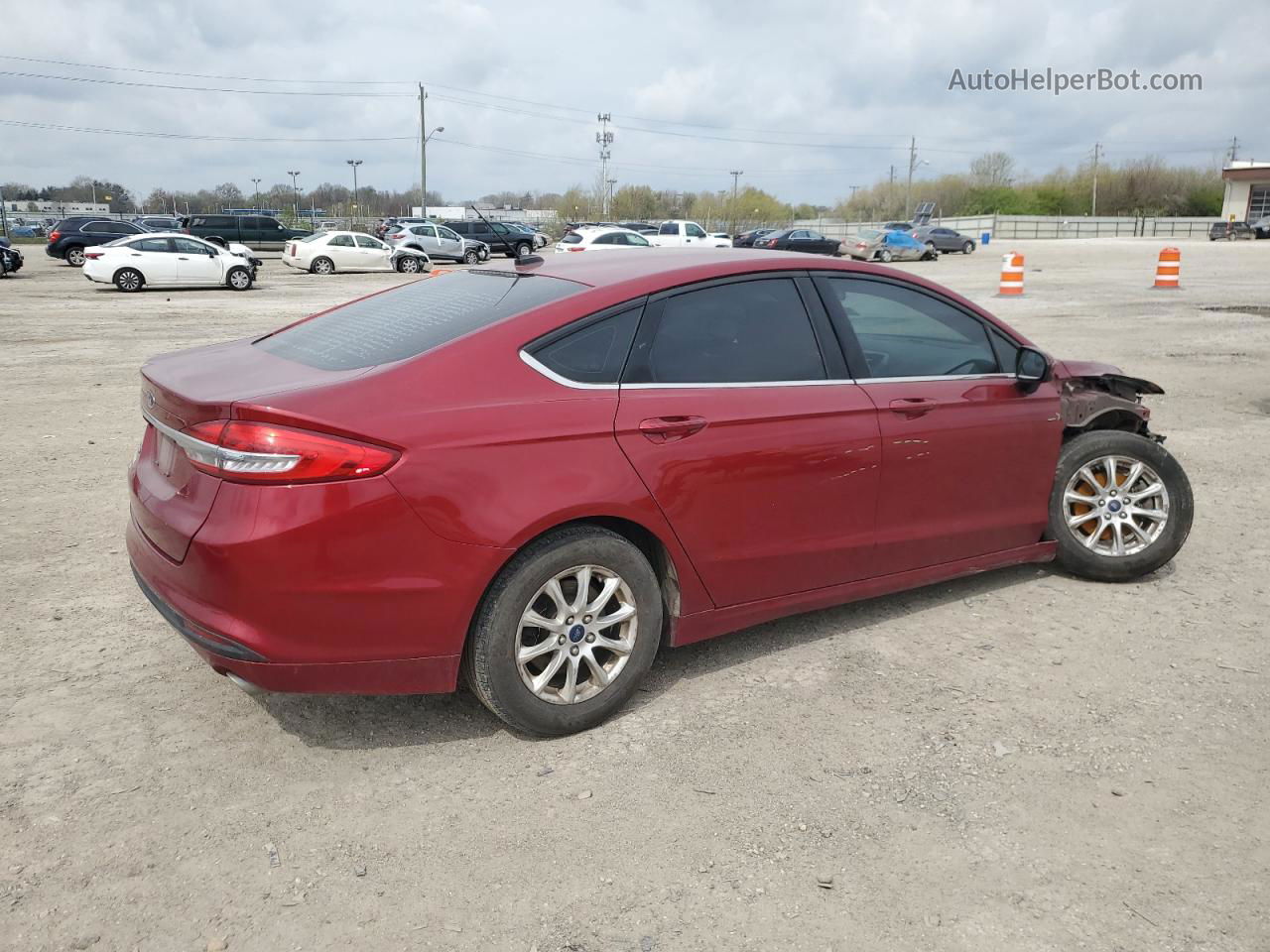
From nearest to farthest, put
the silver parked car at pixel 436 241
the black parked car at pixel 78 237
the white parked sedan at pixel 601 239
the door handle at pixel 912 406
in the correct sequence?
the door handle at pixel 912 406, the white parked sedan at pixel 601 239, the black parked car at pixel 78 237, the silver parked car at pixel 436 241

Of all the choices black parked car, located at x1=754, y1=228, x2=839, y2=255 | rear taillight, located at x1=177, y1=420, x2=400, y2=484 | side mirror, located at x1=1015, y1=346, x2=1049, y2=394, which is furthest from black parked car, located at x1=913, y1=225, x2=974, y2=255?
rear taillight, located at x1=177, y1=420, x2=400, y2=484

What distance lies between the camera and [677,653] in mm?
4285

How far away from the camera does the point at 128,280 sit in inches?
987

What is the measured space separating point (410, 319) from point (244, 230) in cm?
4238

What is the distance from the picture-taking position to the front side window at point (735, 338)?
3717 millimetres

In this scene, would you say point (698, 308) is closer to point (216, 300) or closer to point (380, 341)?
point (380, 341)

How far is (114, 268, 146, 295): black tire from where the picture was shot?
981 inches

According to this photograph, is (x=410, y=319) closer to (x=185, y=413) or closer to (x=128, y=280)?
(x=185, y=413)

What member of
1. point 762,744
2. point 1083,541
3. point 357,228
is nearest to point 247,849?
point 762,744

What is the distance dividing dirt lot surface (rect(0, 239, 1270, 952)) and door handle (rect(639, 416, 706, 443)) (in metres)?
1.01

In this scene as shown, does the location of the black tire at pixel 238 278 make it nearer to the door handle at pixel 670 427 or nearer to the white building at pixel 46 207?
the door handle at pixel 670 427

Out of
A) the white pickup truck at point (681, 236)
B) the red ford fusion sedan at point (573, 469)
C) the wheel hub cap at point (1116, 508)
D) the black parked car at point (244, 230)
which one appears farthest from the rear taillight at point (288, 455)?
the black parked car at point (244, 230)

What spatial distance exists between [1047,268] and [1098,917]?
3619cm

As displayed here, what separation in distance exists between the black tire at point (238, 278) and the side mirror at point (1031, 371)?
82.1 feet
